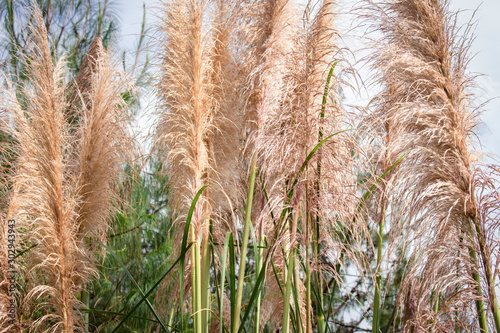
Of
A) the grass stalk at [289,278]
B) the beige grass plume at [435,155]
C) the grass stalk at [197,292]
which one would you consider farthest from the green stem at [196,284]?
the beige grass plume at [435,155]

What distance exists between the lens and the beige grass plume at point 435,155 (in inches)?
66.9

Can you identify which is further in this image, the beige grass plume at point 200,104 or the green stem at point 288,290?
the beige grass plume at point 200,104

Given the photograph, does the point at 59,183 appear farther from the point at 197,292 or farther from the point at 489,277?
the point at 489,277

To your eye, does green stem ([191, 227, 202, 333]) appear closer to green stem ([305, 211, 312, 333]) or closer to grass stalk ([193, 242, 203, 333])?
grass stalk ([193, 242, 203, 333])

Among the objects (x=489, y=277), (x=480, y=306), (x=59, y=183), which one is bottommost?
(x=480, y=306)

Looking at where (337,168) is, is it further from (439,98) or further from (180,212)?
(180,212)

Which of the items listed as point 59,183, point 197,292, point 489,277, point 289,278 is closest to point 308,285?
point 289,278

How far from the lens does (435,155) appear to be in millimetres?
1751

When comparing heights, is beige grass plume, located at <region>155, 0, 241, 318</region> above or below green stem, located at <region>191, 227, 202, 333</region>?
above

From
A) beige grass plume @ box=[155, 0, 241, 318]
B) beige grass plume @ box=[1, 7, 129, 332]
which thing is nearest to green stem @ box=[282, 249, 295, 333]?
beige grass plume @ box=[155, 0, 241, 318]

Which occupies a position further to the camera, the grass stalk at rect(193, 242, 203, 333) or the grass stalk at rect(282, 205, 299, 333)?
Result: the grass stalk at rect(193, 242, 203, 333)

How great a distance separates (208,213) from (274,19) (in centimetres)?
96

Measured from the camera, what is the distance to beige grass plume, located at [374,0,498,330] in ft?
5.57

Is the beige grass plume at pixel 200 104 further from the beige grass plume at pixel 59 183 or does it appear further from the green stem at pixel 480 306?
the green stem at pixel 480 306
